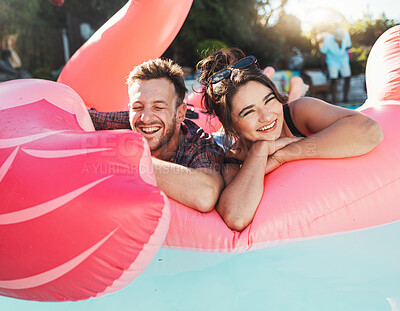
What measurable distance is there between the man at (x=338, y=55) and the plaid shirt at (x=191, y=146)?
19.6 ft

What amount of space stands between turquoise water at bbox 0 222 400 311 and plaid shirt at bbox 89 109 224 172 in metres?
0.42

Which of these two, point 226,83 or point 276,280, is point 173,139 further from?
point 276,280

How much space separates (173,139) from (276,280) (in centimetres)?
88

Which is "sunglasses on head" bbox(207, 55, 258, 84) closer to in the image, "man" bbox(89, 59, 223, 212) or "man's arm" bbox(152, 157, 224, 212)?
"man" bbox(89, 59, 223, 212)

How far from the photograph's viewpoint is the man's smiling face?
5.95 feet

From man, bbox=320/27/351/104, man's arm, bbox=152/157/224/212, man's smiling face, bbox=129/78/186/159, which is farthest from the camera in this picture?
man, bbox=320/27/351/104

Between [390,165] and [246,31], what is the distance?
832cm

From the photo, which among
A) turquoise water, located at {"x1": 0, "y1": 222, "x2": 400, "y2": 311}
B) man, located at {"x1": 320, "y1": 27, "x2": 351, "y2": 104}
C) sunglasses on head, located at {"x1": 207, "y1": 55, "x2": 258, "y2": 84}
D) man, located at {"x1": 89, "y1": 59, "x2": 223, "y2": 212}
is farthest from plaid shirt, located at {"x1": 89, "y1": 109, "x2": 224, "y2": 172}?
man, located at {"x1": 320, "y1": 27, "x2": 351, "y2": 104}

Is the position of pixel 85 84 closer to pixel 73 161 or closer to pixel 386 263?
pixel 73 161

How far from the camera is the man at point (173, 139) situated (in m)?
1.51

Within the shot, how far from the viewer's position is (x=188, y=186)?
1497 mm

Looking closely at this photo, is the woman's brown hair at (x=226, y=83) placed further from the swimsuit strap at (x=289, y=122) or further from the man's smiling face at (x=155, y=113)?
the man's smiling face at (x=155, y=113)

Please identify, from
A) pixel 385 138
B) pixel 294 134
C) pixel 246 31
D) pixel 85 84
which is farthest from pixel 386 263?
pixel 246 31

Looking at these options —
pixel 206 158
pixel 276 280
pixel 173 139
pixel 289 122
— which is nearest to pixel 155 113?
pixel 173 139
